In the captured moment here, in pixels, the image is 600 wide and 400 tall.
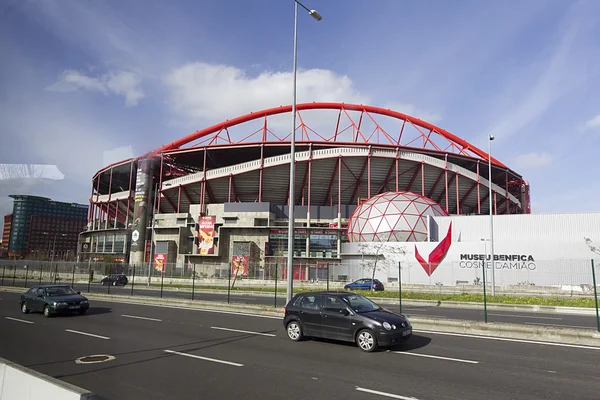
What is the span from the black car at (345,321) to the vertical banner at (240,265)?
38014 millimetres

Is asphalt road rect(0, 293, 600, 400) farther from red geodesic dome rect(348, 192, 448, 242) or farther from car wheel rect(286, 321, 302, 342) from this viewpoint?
red geodesic dome rect(348, 192, 448, 242)

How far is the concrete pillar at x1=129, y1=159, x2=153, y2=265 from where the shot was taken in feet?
228

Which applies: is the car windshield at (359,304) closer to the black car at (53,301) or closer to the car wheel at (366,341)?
the car wheel at (366,341)

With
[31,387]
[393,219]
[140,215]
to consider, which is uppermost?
[140,215]

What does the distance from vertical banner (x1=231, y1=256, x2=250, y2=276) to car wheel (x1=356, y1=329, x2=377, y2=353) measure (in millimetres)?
39803

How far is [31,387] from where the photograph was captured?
5.02 meters

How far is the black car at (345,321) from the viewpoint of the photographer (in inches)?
407

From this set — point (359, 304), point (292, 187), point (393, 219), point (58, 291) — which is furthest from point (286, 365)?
point (393, 219)

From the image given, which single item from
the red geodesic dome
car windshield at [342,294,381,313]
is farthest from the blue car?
car windshield at [342,294,381,313]

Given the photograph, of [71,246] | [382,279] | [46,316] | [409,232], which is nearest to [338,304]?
[46,316]

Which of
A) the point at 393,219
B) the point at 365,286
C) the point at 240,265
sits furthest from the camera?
the point at 240,265

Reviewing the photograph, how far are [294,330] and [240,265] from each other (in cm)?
4172

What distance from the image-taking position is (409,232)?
50.6 meters

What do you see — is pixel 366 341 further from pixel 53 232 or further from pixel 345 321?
pixel 53 232
